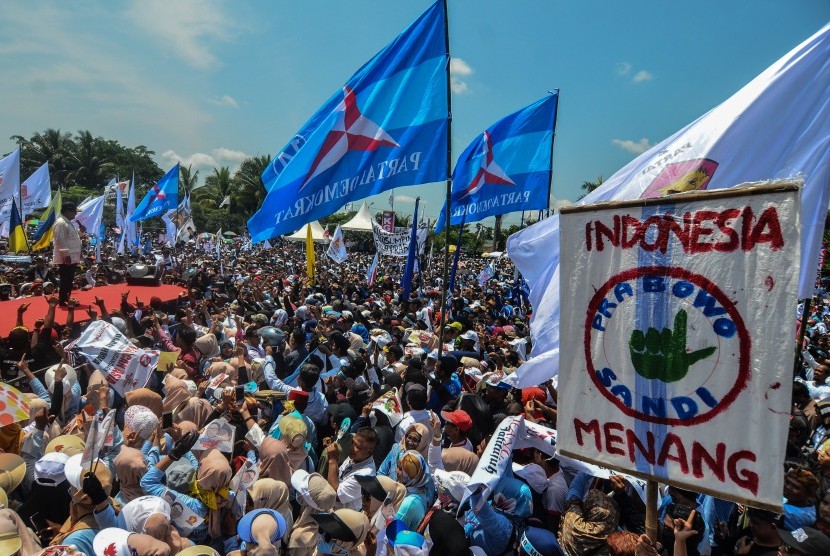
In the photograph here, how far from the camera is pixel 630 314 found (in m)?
2.11

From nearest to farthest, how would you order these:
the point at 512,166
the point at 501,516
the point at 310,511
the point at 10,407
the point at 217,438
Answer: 1. the point at 501,516
2. the point at 310,511
3. the point at 10,407
4. the point at 217,438
5. the point at 512,166

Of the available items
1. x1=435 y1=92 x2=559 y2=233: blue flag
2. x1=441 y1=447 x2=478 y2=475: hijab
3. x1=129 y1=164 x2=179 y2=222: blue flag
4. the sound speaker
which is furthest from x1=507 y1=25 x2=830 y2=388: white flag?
x1=129 y1=164 x2=179 y2=222: blue flag

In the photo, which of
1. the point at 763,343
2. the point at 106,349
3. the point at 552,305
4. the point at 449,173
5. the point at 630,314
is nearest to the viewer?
the point at 763,343

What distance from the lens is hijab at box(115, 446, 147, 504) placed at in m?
3.17

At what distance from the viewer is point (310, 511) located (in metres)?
3.10

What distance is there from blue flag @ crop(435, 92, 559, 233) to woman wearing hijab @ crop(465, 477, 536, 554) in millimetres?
6369

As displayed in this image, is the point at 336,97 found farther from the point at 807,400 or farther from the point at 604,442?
the point at 807,400

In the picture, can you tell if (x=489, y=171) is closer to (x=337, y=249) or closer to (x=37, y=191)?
(x=337, y=249)

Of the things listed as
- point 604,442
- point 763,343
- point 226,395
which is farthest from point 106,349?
point 763,343

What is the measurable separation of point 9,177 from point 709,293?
17.5m

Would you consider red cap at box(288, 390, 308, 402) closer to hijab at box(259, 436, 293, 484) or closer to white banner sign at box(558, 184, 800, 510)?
hijab at box(259, 436, 293, 484)

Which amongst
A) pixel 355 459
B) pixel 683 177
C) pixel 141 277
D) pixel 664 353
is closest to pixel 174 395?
pixel 355 459

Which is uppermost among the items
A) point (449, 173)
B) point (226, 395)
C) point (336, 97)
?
point (336, 97)

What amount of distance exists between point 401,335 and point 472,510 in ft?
22.0
